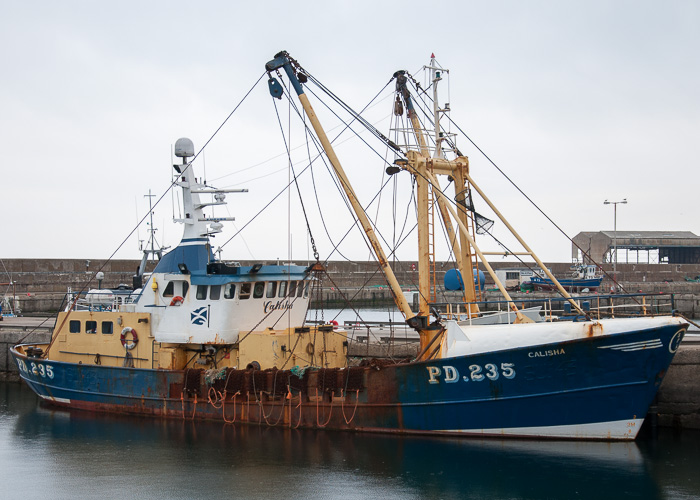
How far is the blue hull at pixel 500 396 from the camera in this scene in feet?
48.5

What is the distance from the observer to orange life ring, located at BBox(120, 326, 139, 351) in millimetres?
19625

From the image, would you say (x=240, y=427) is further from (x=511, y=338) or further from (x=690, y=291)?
(x=690, y=291)

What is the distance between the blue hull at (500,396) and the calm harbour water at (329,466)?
346 mm

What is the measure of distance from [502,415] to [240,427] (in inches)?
260

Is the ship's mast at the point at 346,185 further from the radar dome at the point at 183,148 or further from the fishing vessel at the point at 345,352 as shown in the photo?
the radar dome at the point at 183,148

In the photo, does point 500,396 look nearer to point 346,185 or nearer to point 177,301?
point 346,185

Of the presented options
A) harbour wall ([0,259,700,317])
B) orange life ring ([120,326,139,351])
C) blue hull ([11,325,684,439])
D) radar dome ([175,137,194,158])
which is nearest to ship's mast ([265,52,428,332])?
blue hull ([11,325,684,439])

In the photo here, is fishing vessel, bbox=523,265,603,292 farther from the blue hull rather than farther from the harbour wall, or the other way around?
the blue hull

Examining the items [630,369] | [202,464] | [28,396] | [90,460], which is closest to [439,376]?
[630,369]

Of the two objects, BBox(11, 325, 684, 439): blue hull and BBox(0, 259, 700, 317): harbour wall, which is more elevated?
BBox(0, 259, 700, 317): harbour wall

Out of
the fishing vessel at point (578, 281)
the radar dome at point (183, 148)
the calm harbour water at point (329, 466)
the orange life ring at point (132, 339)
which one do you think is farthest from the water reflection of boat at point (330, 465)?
the fishing vessel at point (578, 281)

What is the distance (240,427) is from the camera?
1805 centimetres

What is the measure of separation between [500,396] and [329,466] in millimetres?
3980

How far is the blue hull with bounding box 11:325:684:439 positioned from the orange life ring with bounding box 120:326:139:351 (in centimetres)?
220
